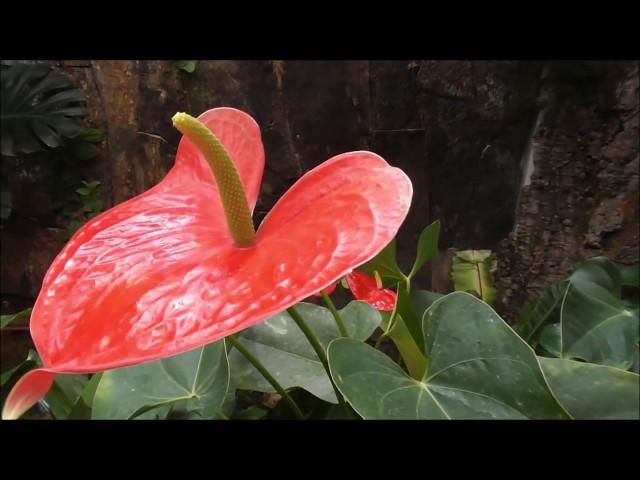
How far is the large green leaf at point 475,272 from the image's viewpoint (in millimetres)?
958

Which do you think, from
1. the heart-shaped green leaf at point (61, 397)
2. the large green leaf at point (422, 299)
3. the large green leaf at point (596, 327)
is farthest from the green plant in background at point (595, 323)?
the heart-shaped green leaf at point (61, 397)

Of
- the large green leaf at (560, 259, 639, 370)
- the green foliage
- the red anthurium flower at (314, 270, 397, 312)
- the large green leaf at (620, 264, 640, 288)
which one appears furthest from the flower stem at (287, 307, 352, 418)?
the green foliage

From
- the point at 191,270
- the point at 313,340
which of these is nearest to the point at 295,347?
the point at 313,340

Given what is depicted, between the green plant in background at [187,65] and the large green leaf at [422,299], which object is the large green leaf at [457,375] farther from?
the green plant in background at [187,65]

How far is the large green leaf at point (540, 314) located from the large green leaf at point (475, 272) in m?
0.15

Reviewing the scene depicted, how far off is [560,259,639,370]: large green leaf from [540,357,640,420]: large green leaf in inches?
8.3

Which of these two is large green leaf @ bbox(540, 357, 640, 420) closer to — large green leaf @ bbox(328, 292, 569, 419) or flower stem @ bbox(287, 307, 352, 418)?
large green leaf @ bbox(328, 292, 569, 419)

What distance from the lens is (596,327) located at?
564 millimetres

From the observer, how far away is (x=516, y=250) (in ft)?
3.36

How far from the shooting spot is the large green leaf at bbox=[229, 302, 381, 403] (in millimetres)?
515

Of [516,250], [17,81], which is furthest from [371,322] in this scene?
[17,81]
